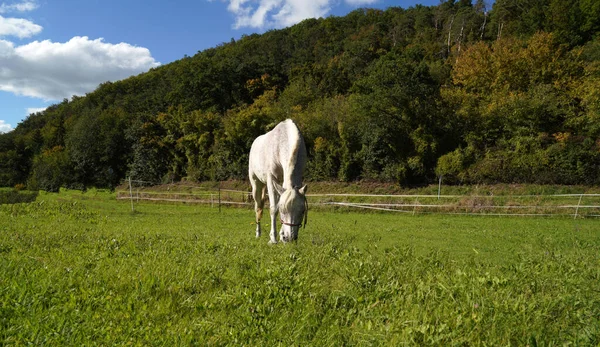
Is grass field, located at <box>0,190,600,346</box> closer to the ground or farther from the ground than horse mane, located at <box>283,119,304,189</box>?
closer to the ground

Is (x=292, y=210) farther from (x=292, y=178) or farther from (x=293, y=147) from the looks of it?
(x=293, y=147)

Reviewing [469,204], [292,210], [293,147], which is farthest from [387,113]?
[292,210]

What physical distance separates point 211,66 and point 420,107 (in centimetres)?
3779

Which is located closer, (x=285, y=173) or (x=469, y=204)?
(x=285, y=173)

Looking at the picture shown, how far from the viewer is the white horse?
6.09 meters

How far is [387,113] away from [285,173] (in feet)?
81.4

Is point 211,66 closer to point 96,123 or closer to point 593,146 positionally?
point 96,123

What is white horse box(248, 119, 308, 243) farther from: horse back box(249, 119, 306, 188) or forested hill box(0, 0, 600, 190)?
forested hill box(0, 0, 600, 190)

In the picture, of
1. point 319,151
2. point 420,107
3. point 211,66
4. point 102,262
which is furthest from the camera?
point 211,66

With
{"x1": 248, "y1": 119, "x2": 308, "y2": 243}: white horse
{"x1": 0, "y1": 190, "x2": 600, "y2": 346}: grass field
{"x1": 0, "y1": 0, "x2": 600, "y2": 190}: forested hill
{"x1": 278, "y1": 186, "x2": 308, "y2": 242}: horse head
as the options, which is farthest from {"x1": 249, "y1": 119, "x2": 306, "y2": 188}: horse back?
{"x1": 0, "y1": 0, "x2": 600, "y2": 190}: forested hill

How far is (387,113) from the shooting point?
29438 millimetres

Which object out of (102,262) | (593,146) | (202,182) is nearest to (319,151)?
(202,182)

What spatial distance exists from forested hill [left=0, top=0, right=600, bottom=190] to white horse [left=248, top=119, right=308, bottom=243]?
69.1 feet

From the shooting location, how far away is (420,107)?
29422 millimetres
